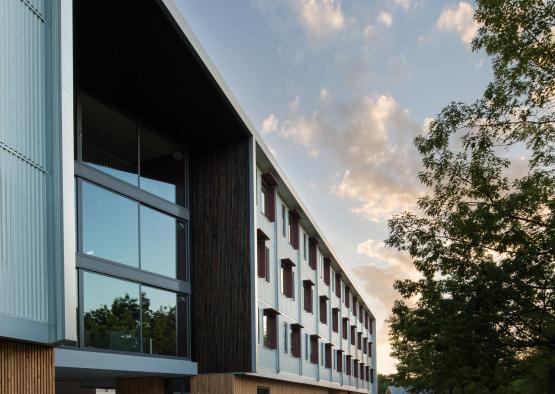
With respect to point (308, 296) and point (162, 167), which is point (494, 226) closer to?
point (162, 167)

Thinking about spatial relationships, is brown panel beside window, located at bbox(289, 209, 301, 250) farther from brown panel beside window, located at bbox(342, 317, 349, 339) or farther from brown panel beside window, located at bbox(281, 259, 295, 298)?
brown panel beside window, located at bbox(342, 317, 349, 339)

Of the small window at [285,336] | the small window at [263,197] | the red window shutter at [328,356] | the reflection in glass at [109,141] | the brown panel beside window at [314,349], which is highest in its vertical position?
the reflection in glass at [109,141]

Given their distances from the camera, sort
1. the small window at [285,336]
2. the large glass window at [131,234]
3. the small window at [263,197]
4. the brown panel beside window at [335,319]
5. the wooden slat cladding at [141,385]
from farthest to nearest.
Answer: the brown panel beside window at [335,319] → the small window at [285,336] → the small window at [263,197] → the wooden slat cladding at [141,385] → the large glass window at [131,234]

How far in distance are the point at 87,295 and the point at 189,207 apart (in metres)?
6.75

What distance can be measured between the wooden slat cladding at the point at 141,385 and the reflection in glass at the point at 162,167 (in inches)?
220

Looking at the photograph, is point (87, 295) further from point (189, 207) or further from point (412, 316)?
point (412, 316)

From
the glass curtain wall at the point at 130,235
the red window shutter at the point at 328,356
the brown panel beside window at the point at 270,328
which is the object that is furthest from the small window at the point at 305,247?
the glass curtain wall at the point at 130,235

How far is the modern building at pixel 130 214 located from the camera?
427 inches

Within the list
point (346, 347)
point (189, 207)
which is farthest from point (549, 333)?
point (346, 347)

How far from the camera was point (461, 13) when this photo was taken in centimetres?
1631

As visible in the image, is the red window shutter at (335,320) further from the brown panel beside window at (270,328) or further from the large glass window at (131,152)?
the large glass window at (131,152)

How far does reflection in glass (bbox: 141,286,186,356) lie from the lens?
1969cm

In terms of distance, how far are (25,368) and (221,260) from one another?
12.3 meters

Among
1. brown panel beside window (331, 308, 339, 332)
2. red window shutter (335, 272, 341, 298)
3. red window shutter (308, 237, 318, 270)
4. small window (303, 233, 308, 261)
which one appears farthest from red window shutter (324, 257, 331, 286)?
small window (303, 233, 308, 261)
